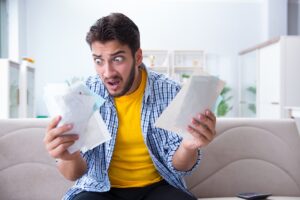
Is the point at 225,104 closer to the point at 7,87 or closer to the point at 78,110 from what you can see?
the point at 7,87

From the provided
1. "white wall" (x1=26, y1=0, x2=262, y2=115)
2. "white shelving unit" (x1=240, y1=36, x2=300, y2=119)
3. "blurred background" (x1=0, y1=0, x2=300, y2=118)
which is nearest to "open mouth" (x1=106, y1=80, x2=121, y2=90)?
"white shelving unit" (x1=240, y1=36, x2=300, y2=119)

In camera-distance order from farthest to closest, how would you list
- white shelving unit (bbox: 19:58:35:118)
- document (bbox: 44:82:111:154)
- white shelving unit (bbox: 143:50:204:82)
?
white shelving unit (bbox: 143:50:204:82) < white shelving unit (bbox: 19:58:35:118) < document (bbox: 44:82:111:154)

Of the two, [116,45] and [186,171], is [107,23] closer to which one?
[116,45]

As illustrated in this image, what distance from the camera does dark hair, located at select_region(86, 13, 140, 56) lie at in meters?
1.32

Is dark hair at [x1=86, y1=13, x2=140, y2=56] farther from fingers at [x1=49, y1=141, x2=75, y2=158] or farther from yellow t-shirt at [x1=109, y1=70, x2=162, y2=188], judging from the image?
fingers at [x1=49, y1=141, x2=75, y2=158]

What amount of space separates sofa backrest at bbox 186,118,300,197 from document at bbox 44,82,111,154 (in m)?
0.73

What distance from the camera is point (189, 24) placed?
759 centimetres

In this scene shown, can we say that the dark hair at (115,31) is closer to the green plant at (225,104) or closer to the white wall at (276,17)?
the green plant at (225,104)

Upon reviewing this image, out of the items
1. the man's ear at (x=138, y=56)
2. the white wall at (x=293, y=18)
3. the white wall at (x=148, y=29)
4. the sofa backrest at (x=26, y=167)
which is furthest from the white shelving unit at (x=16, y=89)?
the white wall at (x=293, y=18)

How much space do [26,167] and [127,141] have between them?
1.84 ft

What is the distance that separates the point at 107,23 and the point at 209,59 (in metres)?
6.37

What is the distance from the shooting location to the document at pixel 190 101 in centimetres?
114

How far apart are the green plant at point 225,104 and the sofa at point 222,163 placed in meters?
5.10

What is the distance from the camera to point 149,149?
142cm
